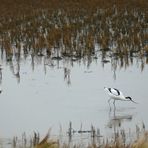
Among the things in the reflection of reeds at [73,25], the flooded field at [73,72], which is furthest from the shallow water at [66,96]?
the reflection of reeds at [73,25]

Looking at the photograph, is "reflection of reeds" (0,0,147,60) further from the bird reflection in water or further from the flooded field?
the bird reflection in water

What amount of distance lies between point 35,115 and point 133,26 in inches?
339

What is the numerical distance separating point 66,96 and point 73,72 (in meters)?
1.81

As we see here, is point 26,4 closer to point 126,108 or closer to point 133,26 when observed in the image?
point 133,26

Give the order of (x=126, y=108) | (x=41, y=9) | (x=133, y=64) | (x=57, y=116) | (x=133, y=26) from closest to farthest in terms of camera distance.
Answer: (x=57, y=116), (x=126, y=108), (x=133, y=64), (x=133, y=26), (x=41, y=9)

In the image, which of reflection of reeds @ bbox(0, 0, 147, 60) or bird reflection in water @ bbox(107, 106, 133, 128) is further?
reflection of reeds @ bbox(0, 0, 147, 60)

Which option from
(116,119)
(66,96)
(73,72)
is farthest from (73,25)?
(116,119)

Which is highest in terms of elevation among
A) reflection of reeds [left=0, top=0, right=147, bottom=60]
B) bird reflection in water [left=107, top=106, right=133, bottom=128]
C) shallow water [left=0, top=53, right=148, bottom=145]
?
reflection of reeds [left=0, top=0, right=147, bottom=60]

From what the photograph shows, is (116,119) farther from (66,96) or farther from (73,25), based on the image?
(73,25)

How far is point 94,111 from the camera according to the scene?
29.3ft

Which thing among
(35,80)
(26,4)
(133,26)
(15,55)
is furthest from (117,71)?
(26,4)

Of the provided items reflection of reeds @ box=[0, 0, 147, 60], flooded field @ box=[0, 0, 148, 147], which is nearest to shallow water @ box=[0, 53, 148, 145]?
flooded field @ box=[0, 0, 148, 147]

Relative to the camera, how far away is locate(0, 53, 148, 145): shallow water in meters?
8.27

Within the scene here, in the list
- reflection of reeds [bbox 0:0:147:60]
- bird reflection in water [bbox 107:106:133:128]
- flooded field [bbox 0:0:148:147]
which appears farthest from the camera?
reflection of reeds [bbox 0:0:147:60]
